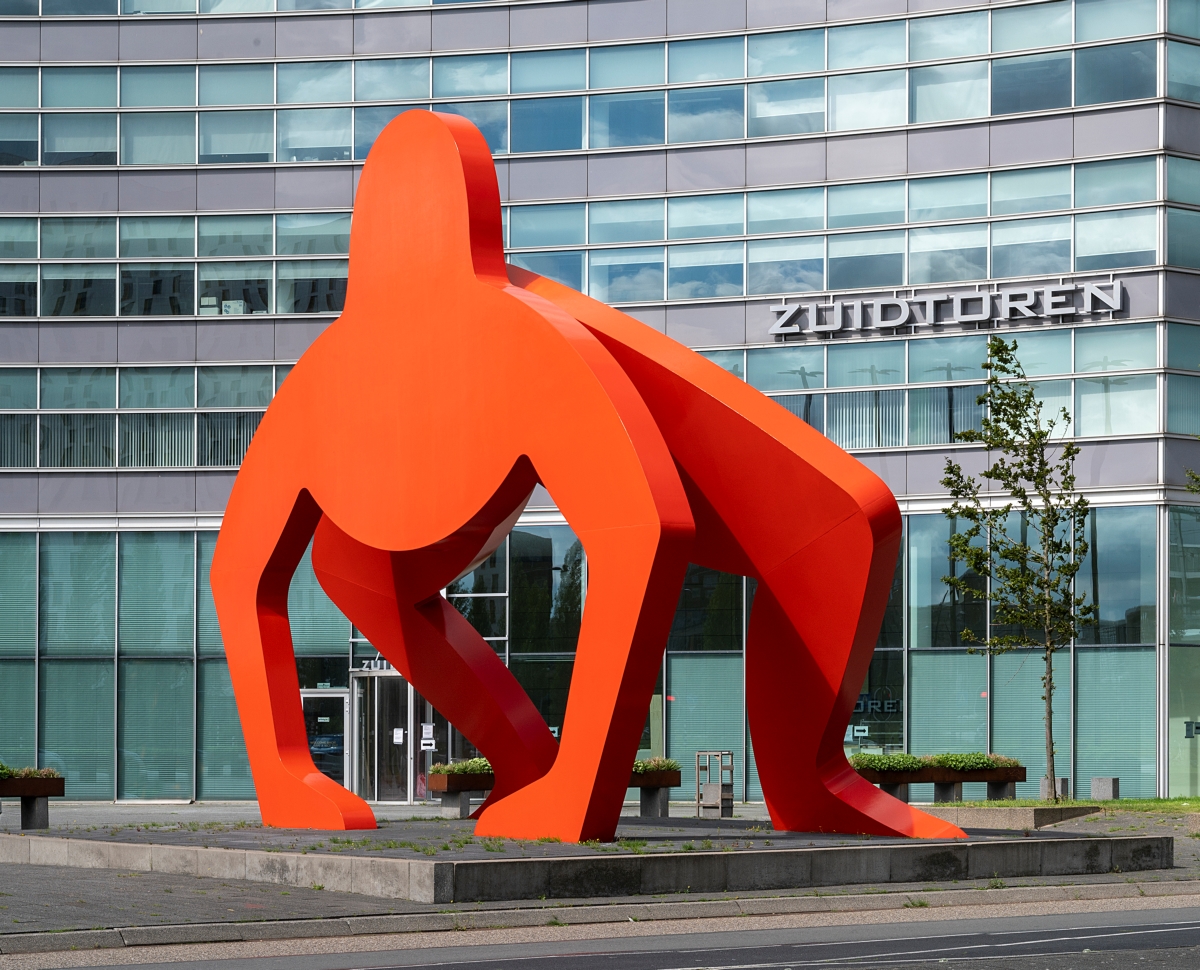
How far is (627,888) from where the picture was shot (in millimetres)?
12875

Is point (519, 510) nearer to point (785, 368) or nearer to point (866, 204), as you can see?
point (785, 368)

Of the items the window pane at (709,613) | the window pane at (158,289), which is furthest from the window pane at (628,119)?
the window pane at (158,289)

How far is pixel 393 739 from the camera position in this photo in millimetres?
34000

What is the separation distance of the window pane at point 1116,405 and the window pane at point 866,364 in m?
3.40

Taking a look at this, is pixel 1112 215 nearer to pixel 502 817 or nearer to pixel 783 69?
pixel 783 69

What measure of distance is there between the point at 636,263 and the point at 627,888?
73.7 feet

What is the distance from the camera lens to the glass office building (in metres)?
30.8

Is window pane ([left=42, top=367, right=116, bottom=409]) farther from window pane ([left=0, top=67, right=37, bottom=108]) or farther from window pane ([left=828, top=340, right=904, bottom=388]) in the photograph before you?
window pane ([left=828, top=340, right=904, bottom=388])

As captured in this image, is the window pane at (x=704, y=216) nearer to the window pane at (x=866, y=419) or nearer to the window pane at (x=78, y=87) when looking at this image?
the window pane at (x=866, y=419)

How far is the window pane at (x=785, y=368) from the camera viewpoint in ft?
108

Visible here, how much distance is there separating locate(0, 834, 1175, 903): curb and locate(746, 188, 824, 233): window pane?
62.1 ft

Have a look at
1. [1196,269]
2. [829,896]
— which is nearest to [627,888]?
[829,896]

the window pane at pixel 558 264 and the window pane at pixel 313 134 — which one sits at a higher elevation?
the window pane at pixel 313 134

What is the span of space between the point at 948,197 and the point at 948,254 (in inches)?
43.8
